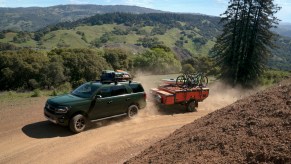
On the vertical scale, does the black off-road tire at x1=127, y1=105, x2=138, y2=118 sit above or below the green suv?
below

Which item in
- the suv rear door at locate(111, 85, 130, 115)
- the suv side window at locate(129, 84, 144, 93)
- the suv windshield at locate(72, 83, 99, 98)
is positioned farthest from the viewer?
the suv side window at locate(129, 84, 144, 93)

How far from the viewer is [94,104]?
40.1 ft

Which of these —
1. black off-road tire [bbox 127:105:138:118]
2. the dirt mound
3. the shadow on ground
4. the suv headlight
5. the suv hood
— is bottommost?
the shadow on ground

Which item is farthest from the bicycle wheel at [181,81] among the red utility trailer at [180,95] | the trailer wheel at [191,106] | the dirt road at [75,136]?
the dirt road at [75,136]

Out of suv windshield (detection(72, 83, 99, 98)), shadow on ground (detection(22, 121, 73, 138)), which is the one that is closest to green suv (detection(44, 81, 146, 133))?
suv windshield (detection(72, 83, 99, 98))

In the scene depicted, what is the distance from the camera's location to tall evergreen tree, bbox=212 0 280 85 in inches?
1112

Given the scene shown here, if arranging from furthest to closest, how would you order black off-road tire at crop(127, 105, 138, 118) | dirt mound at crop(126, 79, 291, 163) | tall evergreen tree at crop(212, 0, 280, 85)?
tall evergreen tree at crop(212, 0, 280, 85)
black off-road tire at crop(127, 105, 138, 118)
dirt mound at crop(126, 79, 291, 163)

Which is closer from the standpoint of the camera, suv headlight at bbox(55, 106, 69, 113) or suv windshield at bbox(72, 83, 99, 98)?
suv headlight at bbox(55, 106, 69, 113)

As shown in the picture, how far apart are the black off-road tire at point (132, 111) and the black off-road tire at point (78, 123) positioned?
8.24 ft

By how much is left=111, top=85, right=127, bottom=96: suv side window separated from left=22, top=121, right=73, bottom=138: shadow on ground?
2598 mm

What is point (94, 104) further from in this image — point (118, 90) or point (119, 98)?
point (118, 90)

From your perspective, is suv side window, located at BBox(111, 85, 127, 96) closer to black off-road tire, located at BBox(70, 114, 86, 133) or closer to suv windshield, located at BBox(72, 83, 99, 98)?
suv windshield, located at BBox(72, 83, 99, 98)

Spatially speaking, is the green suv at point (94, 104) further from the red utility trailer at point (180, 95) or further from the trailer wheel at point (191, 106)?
the trailer wheel at point (191, 106)

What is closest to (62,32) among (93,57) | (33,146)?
(93,57)
